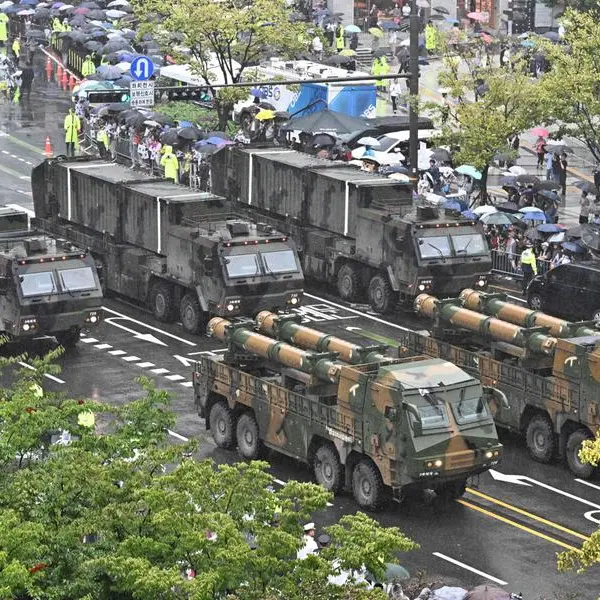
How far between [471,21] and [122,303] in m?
48.3

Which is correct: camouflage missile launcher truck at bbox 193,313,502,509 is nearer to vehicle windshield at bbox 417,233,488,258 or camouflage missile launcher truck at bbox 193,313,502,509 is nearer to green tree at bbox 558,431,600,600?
green tree at bbox 558,431,600,600

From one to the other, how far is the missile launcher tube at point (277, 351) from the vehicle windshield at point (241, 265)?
6.31 metres

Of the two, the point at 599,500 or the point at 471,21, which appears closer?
the point at 599,500

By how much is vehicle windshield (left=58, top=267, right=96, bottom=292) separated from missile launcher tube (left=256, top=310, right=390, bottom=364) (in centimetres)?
661

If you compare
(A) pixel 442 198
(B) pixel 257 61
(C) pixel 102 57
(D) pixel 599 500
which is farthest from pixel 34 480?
(C) pixel 102 57

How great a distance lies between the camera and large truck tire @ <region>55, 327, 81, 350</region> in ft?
140

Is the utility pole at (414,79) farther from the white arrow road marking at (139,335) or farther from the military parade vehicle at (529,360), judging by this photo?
the military parade vehicle at (529,360)

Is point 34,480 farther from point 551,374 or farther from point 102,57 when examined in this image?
point 102,57

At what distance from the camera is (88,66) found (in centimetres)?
7762

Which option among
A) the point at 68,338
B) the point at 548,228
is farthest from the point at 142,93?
the point at 68,338

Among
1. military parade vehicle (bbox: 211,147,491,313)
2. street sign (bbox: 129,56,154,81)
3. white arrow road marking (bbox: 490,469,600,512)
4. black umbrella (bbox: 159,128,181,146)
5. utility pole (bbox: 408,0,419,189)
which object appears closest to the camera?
white arrow road marking (bbox: 490,469,600,512)

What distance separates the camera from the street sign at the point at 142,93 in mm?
55469

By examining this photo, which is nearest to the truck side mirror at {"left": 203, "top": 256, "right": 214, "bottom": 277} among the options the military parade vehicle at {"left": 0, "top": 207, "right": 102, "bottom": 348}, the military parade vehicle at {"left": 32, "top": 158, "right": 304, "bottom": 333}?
the military parade vehicle at {"left": 32, "top": 158, "right": 304, "bottom": 333}

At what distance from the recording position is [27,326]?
41.5m
